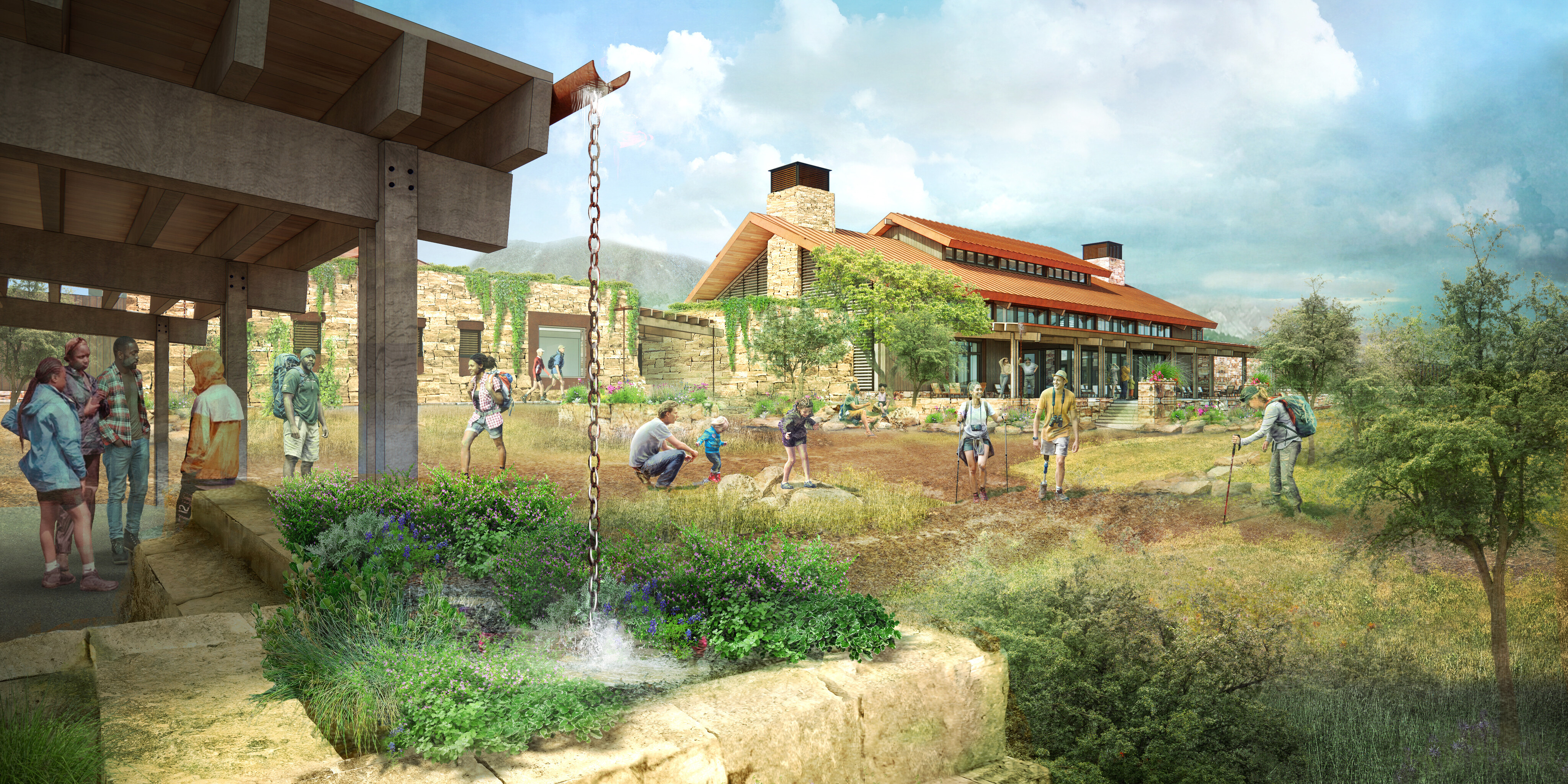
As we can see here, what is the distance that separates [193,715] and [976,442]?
620cm

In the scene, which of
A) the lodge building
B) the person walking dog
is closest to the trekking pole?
the person walking dog

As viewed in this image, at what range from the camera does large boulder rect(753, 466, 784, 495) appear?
7516 mm

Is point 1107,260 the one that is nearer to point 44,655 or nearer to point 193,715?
point 193,715

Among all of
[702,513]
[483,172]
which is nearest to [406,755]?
[483,172]

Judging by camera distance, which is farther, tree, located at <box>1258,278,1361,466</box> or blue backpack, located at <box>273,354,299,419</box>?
blue backpack, located at <box>273,354,299,419</box>

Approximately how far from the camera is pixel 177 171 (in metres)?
3.80

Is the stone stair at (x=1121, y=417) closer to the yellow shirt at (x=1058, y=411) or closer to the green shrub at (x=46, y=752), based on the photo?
the yellow shirt at (x=1058, y=411)

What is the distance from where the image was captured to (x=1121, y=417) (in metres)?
7.28

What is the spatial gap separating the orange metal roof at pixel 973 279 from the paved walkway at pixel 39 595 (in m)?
10.5

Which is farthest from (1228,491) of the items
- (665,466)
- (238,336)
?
(238,336)

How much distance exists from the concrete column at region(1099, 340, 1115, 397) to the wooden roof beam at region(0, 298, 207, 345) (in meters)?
9.82

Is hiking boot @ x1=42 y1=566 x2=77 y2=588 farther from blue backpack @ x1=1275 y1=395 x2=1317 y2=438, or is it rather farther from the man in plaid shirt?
blue backpack @ x1=1275 y1=395 x2=1317 y2=438

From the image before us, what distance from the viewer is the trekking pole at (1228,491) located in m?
5.55

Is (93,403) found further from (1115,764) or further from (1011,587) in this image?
(1115,764)
